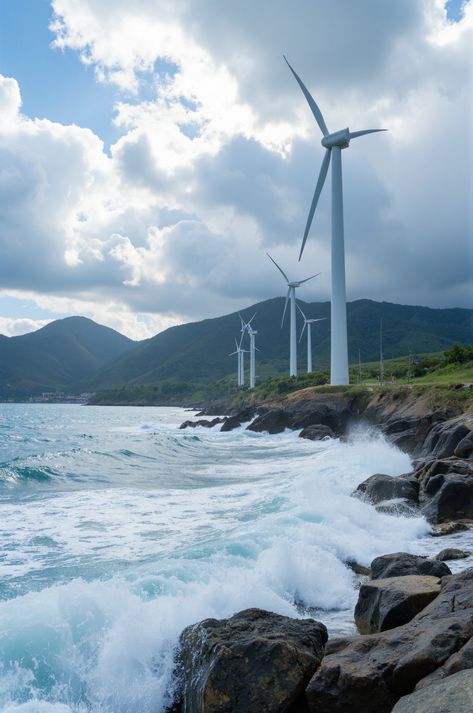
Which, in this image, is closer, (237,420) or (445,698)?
(445,698)

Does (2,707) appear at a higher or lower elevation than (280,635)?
lower

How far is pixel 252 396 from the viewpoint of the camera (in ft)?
334

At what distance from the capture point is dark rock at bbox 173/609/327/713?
21.0 ft

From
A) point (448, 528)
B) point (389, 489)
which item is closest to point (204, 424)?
point (389, 489)

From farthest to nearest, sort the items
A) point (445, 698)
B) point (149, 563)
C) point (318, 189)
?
1. point (318, 189)
2. point (149, 563)
3. point (445, 698)

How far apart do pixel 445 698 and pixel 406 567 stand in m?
5.24

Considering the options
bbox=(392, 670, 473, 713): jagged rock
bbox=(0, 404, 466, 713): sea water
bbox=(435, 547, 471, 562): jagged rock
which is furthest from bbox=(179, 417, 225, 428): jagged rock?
bbox=(392, 670, 473, 713): jagged rock

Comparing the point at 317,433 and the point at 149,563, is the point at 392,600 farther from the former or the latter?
the point at 317,433

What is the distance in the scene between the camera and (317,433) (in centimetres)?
5009

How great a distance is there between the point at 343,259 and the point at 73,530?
4311cm

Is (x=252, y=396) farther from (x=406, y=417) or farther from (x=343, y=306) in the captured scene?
(x=406, y=417)

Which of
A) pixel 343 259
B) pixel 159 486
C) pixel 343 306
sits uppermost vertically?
pixel 343 259

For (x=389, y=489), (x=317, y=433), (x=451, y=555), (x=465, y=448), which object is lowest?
(x=317, y=433)

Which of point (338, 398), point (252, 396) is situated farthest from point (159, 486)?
point (252, 396)
